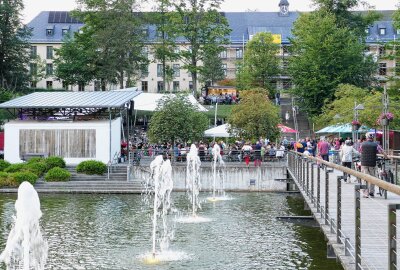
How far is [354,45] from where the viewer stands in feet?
214

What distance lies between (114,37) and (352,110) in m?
26.5

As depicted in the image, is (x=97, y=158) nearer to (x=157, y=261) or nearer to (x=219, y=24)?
(x=157, y=261)

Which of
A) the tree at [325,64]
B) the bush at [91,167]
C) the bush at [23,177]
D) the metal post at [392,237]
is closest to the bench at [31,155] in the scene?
the bush at [91,167]

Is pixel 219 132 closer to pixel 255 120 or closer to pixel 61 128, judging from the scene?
pixel 255 120

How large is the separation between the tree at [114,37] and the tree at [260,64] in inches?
482

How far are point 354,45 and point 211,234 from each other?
4499 cm

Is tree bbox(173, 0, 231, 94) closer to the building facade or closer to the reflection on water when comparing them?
the building facade

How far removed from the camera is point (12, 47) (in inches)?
2584

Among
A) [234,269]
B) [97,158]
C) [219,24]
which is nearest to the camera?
[234,269]

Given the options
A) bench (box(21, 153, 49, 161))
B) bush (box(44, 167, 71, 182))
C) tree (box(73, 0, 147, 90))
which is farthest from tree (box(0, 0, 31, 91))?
bush (box(44, 167, 71, 182))

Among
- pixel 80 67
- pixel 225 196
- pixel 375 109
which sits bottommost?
pixel 225 196

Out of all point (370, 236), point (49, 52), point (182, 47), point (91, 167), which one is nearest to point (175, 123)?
point (91, 167)

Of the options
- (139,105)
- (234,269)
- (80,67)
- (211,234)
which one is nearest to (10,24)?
(80,67)

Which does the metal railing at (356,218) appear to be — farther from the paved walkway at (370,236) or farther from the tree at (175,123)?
the tree at (175,123)
